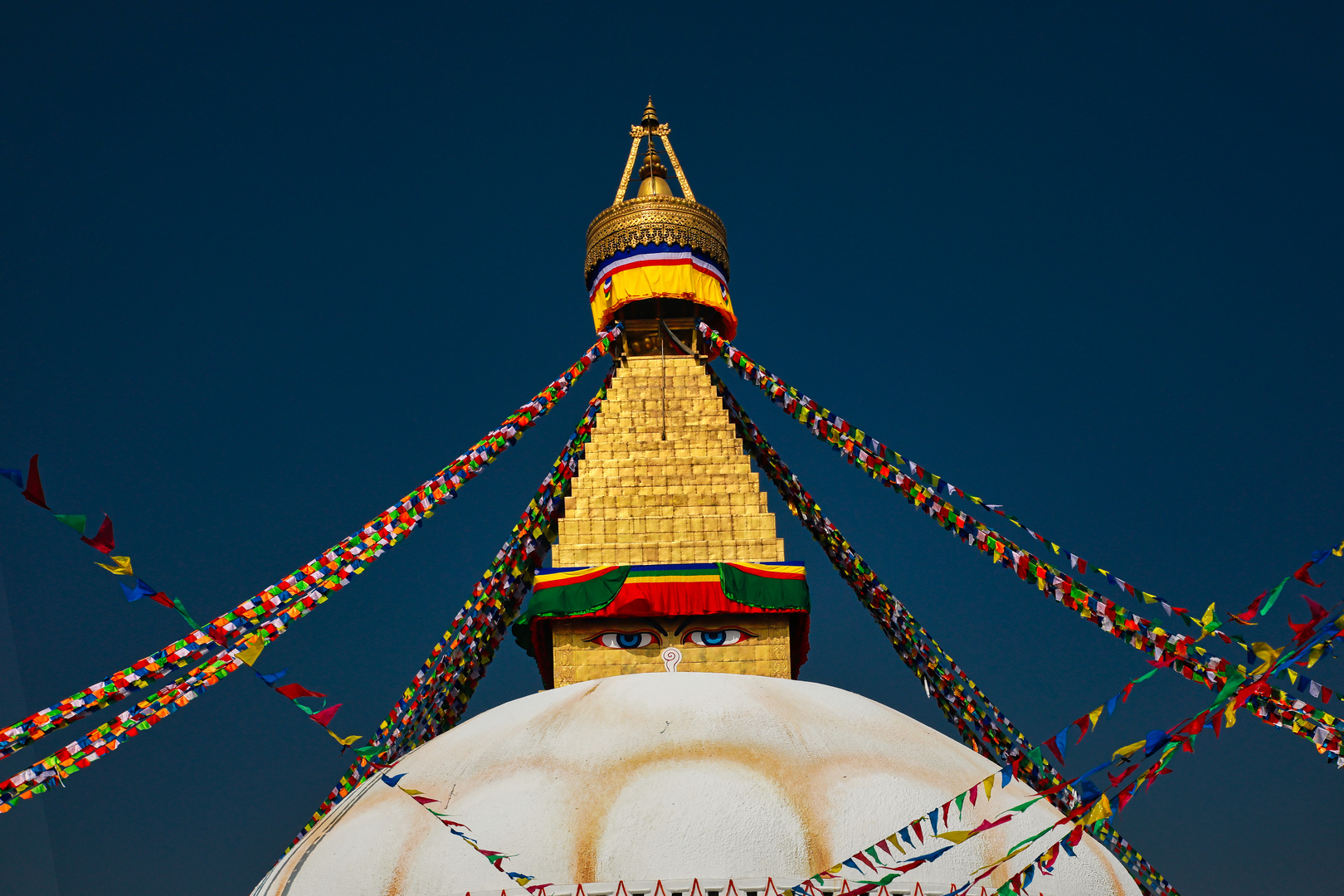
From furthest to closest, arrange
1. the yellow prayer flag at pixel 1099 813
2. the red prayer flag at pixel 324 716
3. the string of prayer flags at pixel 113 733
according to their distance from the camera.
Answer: the string of prayer flags at pixel 113 733 → the red prayer flag at pixel 324 716 → the yellow prayer flag at pixel 1099 813

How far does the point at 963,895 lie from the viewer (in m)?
3.80

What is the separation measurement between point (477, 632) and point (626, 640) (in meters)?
2.03

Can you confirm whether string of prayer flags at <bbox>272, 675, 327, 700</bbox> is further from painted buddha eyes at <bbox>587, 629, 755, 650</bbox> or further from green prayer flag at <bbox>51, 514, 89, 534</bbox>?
painted buddha eyes at <bbox>587, 629, 755, 650</bbox>

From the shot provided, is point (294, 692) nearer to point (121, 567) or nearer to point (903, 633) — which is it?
point (121, 567)

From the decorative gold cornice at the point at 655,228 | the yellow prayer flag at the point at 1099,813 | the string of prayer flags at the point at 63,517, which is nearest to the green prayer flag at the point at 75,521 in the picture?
the string of prayer flags at the point at 63,517

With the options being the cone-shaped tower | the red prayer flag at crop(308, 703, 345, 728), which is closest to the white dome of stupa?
the red prayer flag at crop(308, 703, 345, 728)

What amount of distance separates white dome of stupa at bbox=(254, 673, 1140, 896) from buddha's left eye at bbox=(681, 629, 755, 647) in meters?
2.04

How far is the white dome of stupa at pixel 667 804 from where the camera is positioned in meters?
3.98

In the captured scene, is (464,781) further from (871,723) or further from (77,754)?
(77,754)

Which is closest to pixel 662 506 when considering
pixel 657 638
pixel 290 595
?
pixel 657 638

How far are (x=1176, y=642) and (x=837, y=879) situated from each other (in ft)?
12.8

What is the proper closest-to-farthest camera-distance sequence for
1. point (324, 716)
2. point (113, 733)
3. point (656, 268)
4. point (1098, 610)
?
point (324, 716) → point (113, 733) → point (1098, 610) → point (656, 268)

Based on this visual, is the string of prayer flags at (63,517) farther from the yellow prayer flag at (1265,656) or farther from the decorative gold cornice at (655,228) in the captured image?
the decorative gold cornice at (655,228)

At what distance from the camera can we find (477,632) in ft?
28.7
